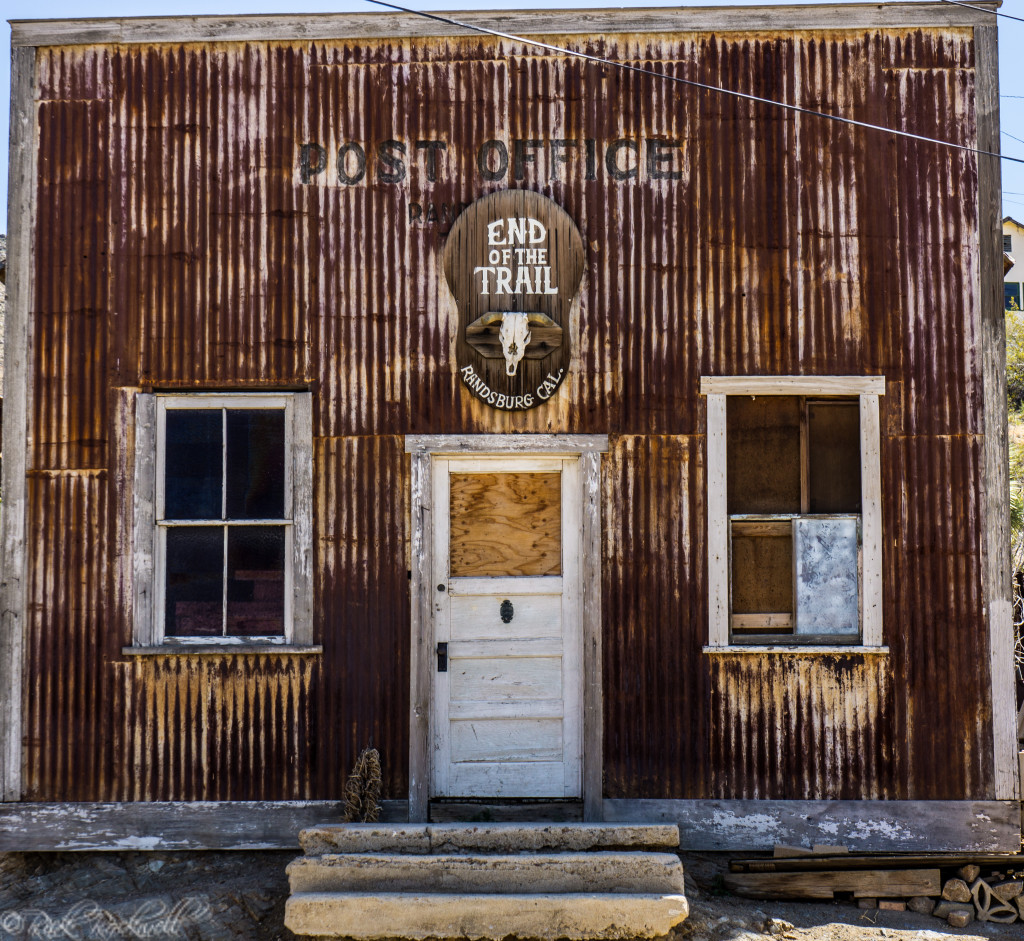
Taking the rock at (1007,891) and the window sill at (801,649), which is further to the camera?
the window sill at (801,649)

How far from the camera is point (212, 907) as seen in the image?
17.7ft

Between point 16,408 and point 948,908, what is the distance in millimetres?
6479

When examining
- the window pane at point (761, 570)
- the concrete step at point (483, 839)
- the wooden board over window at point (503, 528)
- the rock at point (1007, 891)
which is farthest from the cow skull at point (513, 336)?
Result: the rock at point (1007, 891)

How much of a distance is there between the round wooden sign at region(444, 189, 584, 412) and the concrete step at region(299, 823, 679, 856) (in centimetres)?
258

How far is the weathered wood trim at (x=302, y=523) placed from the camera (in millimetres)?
6023

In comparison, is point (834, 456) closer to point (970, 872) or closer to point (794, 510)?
point (794, 510)

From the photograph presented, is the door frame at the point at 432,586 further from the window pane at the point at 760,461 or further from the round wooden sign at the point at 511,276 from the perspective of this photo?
the window pane at the point at 760,461

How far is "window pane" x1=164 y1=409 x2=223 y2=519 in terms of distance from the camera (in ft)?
20.1

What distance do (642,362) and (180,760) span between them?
389cm

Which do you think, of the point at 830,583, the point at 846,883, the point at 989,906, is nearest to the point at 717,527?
the point at 830,583

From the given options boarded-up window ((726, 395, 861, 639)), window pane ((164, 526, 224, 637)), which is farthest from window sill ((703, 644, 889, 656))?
window pane ((164, 526, 224, 637))

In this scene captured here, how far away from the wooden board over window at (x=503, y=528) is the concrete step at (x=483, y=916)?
199 centimetres

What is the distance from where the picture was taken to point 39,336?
6.15 m

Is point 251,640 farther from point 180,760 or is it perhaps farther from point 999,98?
point 999,98
